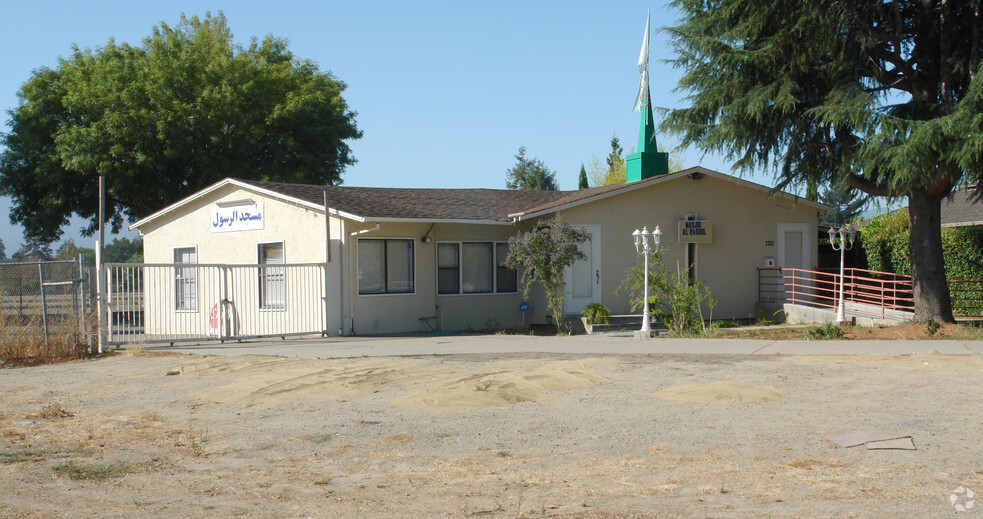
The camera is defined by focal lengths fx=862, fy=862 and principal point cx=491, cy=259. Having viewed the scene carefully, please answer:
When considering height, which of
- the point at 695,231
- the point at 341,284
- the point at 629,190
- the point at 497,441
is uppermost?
the point at 629,190

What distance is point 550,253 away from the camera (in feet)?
67.0

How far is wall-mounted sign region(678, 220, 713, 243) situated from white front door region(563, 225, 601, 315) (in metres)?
2.57

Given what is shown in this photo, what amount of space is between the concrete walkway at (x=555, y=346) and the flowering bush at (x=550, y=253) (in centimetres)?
219

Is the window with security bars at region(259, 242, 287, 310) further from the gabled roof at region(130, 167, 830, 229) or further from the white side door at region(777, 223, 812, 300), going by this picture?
the white side door at region(777, 223, 812, 300)

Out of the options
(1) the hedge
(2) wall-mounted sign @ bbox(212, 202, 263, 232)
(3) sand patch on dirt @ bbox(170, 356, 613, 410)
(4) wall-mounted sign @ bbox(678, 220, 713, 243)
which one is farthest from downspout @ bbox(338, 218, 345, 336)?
(1) the hedge

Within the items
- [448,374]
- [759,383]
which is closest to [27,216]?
[448,374]

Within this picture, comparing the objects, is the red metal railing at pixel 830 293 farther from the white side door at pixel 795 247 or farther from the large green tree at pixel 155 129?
the large green tree at pixel 155 129

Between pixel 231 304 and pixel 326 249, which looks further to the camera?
pixel 326 249

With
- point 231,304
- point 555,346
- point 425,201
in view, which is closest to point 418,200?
point 425,201

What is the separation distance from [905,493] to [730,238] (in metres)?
18.7

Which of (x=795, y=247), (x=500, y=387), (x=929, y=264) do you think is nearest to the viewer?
(x=500, y=387)

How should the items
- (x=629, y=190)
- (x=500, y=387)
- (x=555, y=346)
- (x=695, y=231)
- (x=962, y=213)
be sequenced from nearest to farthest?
(x=500, y=387) → (x=555, y=346) → (x=629, y=190) → (x=695, y=231) → (x=962, y=213)

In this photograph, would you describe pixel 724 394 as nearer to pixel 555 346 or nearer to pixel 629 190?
pixel 555 346

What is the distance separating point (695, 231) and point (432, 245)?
23.8ft
